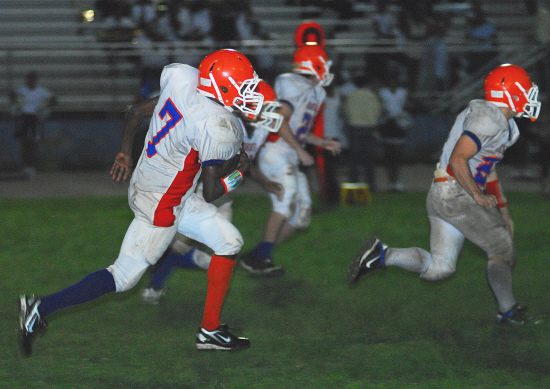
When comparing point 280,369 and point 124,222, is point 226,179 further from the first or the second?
point 124,222

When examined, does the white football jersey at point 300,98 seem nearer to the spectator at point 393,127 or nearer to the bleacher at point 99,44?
the spectator at point 393,127

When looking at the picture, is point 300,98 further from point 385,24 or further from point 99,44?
point 385,24

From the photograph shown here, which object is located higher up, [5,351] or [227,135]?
[227,135]

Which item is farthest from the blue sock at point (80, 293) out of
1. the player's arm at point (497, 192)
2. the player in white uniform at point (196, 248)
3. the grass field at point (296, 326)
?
the player's arm at point (497, 192)

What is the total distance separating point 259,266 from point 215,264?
1739 millimetres

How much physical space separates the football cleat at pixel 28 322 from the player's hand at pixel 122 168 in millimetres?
940

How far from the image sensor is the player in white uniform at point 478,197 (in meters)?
4.61

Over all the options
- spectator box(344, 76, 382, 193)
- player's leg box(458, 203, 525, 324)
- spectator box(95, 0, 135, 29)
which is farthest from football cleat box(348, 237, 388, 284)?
spectator box(95, 0, 135, 29)

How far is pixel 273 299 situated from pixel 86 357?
5.50 feet

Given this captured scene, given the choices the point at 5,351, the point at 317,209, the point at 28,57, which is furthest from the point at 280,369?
the point at 28,57

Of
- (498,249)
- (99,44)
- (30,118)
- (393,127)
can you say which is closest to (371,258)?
(498,249)

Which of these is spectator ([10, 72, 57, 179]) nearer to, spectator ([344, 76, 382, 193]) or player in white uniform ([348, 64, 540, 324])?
spectator ([344, 76, 382, 193])

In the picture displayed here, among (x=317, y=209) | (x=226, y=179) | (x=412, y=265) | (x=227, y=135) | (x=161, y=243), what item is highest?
(x=227, y=135)

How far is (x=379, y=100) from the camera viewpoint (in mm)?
10844
